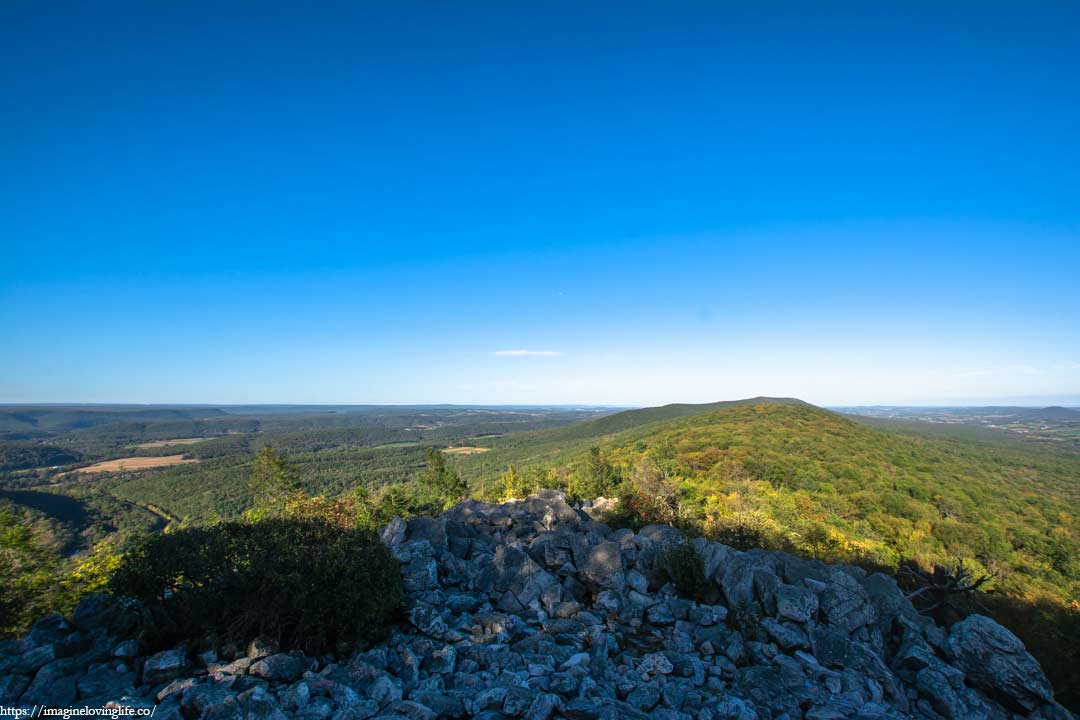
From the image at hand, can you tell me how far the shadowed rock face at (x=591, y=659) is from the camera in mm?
7188

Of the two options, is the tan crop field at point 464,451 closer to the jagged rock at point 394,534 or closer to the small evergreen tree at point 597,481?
the small evergreen tree at point 597,481

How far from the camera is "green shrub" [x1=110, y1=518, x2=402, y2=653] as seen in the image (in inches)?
346

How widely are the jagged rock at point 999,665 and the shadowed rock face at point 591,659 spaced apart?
0.10 feet

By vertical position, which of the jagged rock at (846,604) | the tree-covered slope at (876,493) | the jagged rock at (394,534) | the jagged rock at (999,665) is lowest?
the tree-covered slope at (876,493)

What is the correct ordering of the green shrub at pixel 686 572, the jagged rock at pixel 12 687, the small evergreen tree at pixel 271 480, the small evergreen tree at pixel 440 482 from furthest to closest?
1. the small evergreen tree at pixel 440 482
2. the small evergreen tree at pixel 271 480
3. the green shrub at pixel 686 572
4. the jagged rock at pixel 12 687

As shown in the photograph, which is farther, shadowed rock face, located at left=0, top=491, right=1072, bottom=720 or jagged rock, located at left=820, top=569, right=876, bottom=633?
jagged rock, located at left=820, top=569, right=876, bottom=633

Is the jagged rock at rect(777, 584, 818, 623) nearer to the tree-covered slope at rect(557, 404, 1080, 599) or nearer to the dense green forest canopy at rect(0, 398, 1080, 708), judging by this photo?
the dense green forest canopy at rect(0, 398, 1080, 708)

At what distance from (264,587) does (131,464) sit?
607 feet

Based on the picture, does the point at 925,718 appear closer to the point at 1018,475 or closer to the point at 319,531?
the point at 319,531

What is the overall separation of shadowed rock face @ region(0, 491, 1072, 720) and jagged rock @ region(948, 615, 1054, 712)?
3 centimetres

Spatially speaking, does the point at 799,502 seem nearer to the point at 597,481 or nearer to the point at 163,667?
the point at 597,481

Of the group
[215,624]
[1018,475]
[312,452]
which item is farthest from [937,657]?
[312,452]

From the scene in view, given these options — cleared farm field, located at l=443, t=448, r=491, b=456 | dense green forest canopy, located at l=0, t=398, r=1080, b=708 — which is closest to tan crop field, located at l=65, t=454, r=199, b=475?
dense green forest canopy, located at l=0, t=398, r=1080, b=708

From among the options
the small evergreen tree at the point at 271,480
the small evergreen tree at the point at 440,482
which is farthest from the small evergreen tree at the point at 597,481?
the small evergreen tree at the point at 271,480
